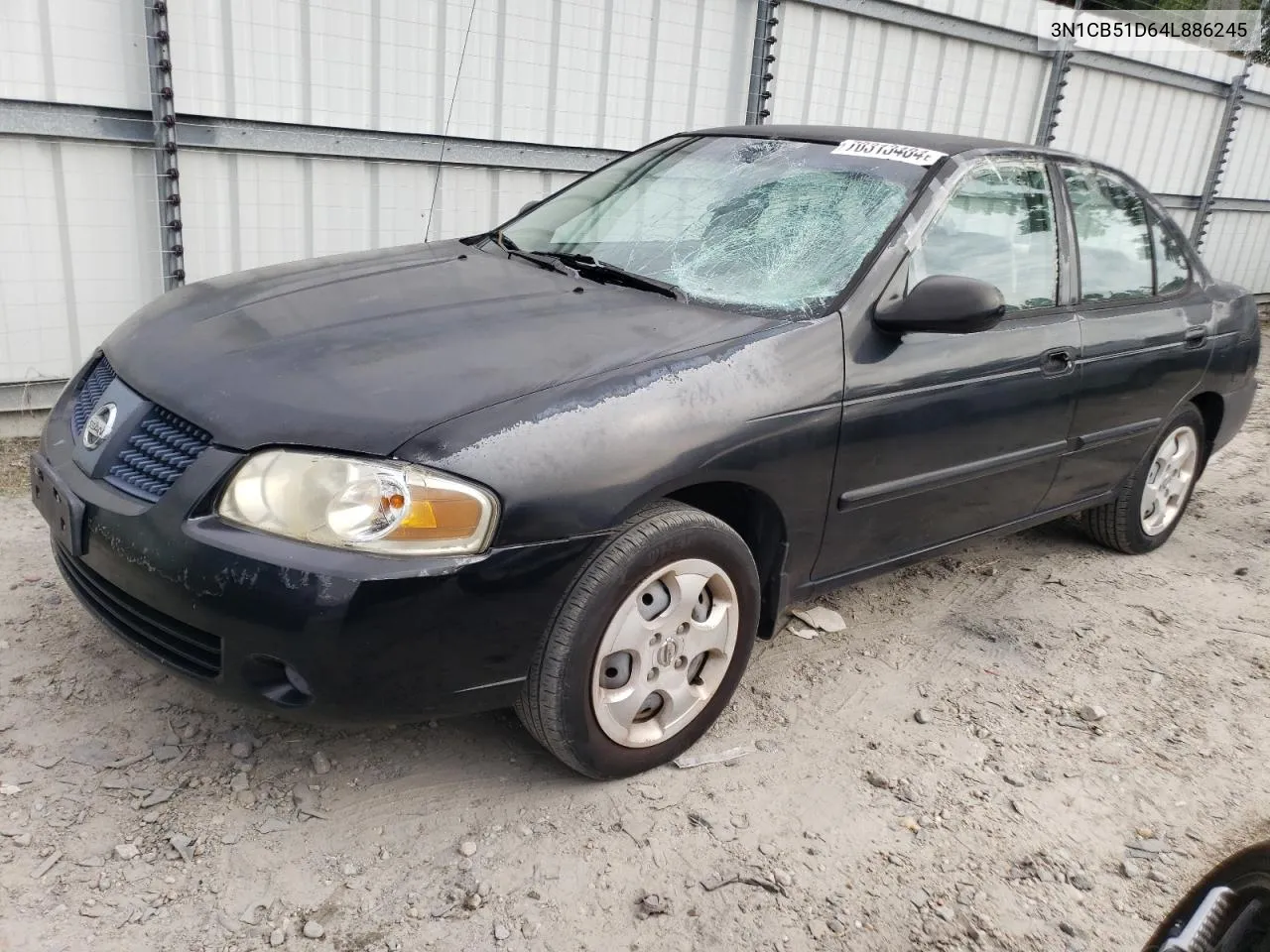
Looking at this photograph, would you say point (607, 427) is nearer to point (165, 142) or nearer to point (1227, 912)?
point (1227, 912)

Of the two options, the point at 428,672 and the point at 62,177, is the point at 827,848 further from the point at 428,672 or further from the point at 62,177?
the point at 62,177

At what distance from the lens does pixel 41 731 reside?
2.63m

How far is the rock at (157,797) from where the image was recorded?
2.41 m

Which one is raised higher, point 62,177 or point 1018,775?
point 62,177

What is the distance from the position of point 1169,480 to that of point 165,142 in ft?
15.4

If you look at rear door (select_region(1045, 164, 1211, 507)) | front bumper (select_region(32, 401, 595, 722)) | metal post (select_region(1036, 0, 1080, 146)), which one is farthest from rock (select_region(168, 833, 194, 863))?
metal post (select_region(1036, 0, 1080, 146))

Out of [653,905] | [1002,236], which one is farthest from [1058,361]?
[653,905]

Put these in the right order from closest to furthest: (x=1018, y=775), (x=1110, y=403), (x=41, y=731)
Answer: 1. (x=41, y=731)
2. (x=1018, y=775)
3. (x=1110, y=403)

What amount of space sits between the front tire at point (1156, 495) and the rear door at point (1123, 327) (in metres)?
0.21

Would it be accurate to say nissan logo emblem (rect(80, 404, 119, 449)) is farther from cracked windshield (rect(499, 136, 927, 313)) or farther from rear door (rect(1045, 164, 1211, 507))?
rear door (rect(1045, 164, 1211, 507))

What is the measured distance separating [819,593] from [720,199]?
130 cm

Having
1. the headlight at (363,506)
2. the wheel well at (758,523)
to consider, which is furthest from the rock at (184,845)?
the wheel well at (758,523)

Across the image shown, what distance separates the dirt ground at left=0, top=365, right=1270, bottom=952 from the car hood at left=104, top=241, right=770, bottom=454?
35.8 inches

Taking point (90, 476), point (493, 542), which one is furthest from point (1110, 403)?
point (90, 476)
